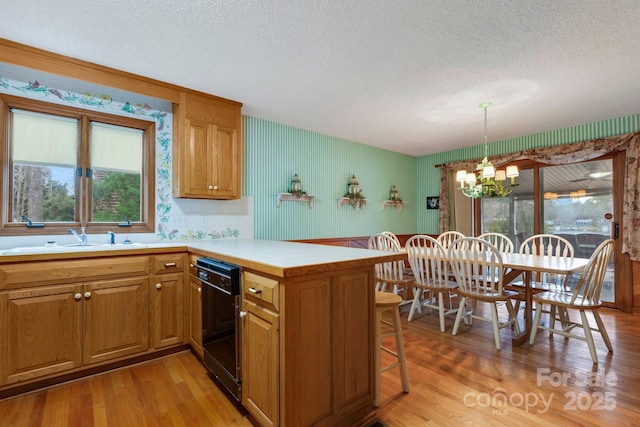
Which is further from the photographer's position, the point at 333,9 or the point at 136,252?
the point at 136,252

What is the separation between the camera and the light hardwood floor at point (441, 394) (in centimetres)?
170

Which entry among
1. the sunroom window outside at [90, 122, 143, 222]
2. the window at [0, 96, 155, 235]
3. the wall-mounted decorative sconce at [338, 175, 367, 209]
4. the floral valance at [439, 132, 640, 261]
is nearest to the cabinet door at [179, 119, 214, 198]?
the window at [0, 96, 155, 235]

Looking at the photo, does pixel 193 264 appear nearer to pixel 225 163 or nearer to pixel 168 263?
pixel 168 263

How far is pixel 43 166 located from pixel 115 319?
1.49 meters

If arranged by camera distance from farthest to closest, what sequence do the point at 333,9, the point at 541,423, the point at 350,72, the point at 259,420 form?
the point at 350,72 → the point at 333,9 → the point at 541,423 → the point at 259,420

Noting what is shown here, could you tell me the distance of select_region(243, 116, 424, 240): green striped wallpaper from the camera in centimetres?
376

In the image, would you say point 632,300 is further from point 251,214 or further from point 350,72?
point 251,214

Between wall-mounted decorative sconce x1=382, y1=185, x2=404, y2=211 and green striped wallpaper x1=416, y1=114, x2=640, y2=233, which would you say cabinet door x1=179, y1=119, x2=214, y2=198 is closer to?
wall-mounted decorative sconce x1=382, y1=185, x2=404, y2=211

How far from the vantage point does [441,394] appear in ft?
6.32

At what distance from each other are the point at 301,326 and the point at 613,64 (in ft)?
10.2

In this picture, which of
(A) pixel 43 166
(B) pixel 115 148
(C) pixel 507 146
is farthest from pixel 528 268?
(A) pixel 43 166

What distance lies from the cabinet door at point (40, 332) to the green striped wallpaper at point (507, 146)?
522cm

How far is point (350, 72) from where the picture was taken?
2.53m

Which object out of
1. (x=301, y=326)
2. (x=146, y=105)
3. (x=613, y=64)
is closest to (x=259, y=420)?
(x=301, y=326)
